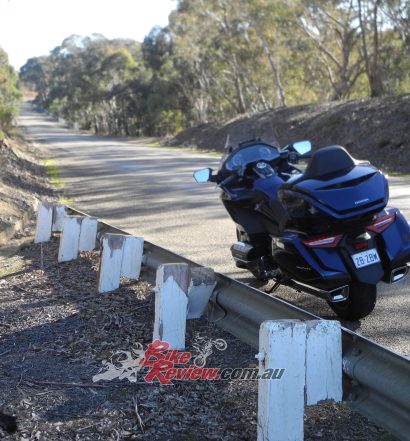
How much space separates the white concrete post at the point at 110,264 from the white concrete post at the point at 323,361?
10.6 feet

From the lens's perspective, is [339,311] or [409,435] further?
[339,311]

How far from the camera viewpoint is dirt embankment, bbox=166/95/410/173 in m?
23.8

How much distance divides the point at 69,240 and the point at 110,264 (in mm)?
1907

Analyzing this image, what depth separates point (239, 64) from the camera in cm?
5234

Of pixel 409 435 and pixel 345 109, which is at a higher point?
pixel 345 109

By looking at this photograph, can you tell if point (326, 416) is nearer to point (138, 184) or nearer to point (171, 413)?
point (171, 413)

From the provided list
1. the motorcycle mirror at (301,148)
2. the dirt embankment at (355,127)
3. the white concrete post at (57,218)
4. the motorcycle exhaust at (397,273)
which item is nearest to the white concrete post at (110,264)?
the motorcycle mirror at (301,148)

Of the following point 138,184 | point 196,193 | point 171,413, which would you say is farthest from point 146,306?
point 138,184

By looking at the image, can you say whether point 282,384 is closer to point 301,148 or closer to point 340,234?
point 340,234

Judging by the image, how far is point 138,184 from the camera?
18.5m

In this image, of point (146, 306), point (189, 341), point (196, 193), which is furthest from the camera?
point (196, 193)

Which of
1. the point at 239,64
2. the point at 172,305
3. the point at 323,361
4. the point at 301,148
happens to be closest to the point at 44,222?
the point at 301,148

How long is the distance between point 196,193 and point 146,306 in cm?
960

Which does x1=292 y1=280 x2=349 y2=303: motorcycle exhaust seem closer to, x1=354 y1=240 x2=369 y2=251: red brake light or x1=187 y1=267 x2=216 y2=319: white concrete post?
x1=354 y1=240 x2=369 y2=251: red brake light
